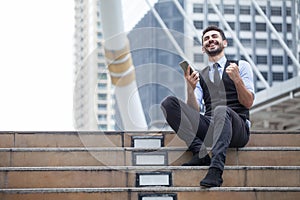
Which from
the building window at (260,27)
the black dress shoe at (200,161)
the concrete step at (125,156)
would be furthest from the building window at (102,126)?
the building window at (260,27)

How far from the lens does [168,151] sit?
17.5 feet

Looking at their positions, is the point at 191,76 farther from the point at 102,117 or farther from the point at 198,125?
the point at 102,117

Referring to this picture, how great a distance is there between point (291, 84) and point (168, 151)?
508 cm

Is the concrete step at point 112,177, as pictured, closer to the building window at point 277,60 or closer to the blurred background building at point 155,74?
the blurred background building at point 155,74

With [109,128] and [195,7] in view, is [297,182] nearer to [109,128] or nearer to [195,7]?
[109,128]

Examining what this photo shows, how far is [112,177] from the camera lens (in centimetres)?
501

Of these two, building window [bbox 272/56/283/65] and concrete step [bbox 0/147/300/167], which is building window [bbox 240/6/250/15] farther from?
concrete step [bbox 0/147/300/167]

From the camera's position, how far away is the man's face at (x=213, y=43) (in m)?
5.34

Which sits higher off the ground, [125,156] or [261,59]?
[261,59]

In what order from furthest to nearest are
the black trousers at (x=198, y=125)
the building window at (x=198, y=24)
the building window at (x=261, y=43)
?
the building window at (x=261, y=43) → the building window at (x=198, y=24) → the black trousers at (x=198, y=125)

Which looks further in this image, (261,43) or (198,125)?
(261,43)

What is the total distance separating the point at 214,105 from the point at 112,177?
2.77 feet

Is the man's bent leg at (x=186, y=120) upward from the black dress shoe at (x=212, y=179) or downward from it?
upward

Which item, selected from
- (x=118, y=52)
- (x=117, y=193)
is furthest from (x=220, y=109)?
(x=118, y=52)
